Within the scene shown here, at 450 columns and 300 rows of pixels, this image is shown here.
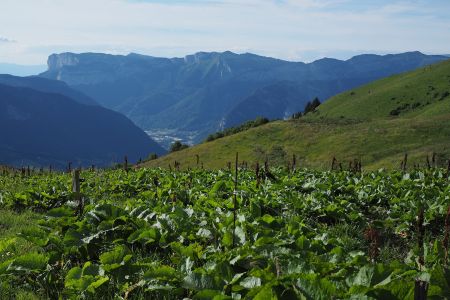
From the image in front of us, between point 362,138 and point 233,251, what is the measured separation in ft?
248

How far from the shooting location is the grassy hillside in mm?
68062

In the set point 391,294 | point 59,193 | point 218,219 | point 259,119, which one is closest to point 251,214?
point 218,219

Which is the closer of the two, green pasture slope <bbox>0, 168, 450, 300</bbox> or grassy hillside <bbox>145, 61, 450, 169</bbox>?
green pasture slope <bbox>0, 168, 450, 300</bbox>

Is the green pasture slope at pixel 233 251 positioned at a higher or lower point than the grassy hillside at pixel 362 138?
higher

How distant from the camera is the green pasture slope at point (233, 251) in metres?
4.36

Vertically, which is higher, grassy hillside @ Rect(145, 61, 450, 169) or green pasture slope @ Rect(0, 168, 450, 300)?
green pasture slope @ Rect(0, 168, 450, 300)

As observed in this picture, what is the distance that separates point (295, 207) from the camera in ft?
33.8

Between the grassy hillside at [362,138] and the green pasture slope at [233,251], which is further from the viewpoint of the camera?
the grassy hillside at [362,138]

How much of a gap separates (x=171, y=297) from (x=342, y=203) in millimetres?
6579

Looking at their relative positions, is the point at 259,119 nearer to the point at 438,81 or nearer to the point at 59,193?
the point at 438,81

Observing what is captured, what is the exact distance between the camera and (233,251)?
5.50 metres

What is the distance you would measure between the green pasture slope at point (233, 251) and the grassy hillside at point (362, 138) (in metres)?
37.8

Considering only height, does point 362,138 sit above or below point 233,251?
below

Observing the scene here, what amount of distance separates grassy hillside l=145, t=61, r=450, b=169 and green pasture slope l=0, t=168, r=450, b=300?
3781 cm
